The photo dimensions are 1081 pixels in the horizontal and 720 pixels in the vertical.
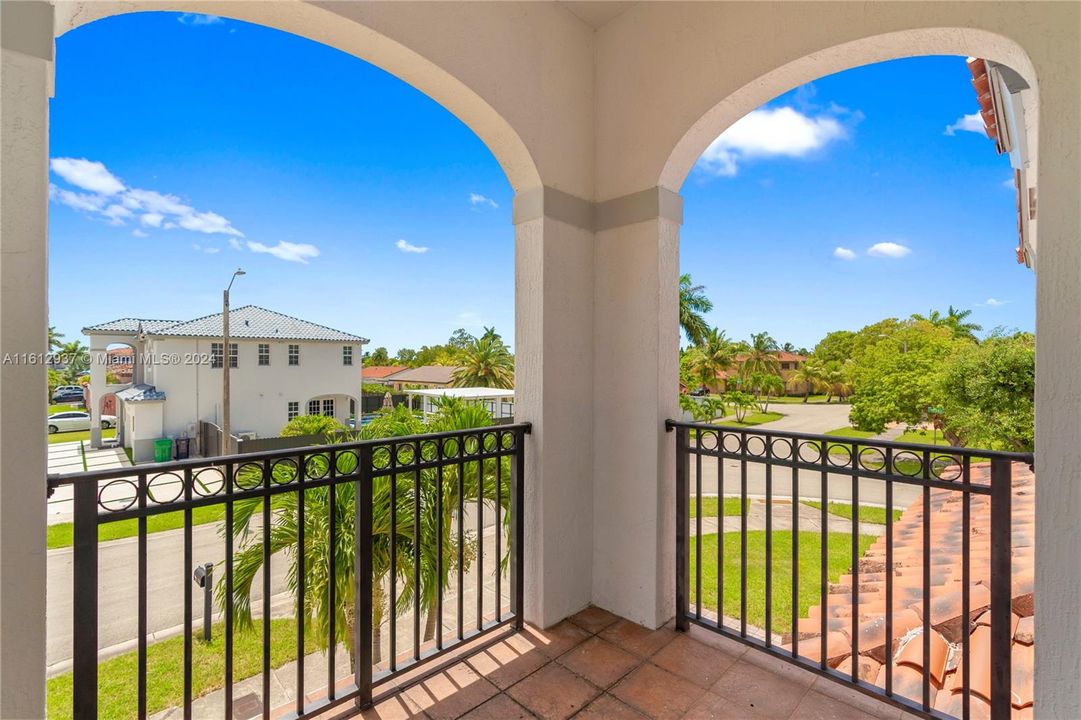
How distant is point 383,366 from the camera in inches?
1415

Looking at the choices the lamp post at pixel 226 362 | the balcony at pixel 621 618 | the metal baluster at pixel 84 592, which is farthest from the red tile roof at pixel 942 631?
the lamp post at pixel 226 362

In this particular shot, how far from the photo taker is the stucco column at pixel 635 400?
230 cm

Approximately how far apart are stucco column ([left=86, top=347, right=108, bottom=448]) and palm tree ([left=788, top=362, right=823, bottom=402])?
33473 mm

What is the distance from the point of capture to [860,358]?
2473 centimetres

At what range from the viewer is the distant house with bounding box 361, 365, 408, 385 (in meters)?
30.4

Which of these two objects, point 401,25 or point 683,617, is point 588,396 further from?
point 401,25

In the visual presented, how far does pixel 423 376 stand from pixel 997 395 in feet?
85.2

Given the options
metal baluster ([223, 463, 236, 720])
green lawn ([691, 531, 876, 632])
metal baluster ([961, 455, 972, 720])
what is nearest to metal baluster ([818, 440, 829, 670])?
metal baluster ([961, 455, 972, 720])

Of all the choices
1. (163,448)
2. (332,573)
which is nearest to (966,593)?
(332,573)

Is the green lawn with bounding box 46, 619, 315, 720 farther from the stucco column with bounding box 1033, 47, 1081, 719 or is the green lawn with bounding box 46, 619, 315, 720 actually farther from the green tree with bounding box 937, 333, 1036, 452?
the green tree with bounding box 937, 333, 1036, 452

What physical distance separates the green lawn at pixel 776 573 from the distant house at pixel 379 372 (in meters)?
26.0

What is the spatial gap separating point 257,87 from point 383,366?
65.8 feet

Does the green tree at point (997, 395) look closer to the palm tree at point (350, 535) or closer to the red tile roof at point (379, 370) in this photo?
the palm tree at point (350, 535)

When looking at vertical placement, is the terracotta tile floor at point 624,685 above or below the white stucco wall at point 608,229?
below
